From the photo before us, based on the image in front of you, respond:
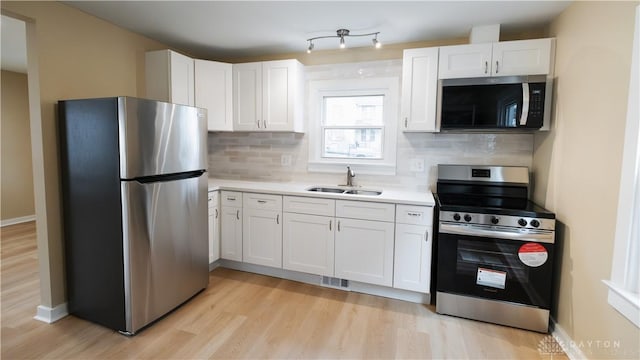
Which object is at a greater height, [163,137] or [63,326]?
[163,137]

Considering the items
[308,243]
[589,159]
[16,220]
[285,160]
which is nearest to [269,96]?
[285,160]

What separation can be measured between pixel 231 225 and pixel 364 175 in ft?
4.77

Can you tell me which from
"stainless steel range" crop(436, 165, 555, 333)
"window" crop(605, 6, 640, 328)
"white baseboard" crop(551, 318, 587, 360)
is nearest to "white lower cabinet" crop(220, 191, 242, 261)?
"stainless steel range" crop(436, 165, 555, 333)

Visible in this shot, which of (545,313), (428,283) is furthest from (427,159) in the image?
(545,313)

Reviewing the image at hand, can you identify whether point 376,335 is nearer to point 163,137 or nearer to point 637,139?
point 637,139

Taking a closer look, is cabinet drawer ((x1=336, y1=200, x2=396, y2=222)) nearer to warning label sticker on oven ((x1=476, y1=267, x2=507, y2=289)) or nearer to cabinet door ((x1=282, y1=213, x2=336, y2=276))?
cabinet door ((x1=282, y1=213, x2=336, y2=276))

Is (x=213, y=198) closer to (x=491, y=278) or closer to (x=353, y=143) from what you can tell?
(x=353, y=143)

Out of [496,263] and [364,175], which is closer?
[496,263]

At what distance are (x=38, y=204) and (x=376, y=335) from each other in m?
2.57

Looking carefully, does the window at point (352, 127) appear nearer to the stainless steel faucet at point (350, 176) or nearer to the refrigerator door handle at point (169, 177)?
the stainless steel faucet at point (350, 176)

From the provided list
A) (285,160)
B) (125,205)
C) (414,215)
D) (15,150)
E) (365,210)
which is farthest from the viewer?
(15,150)

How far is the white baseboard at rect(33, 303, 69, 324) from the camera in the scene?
2.30 m

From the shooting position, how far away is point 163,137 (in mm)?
2242

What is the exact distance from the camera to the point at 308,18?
2.54 meters
